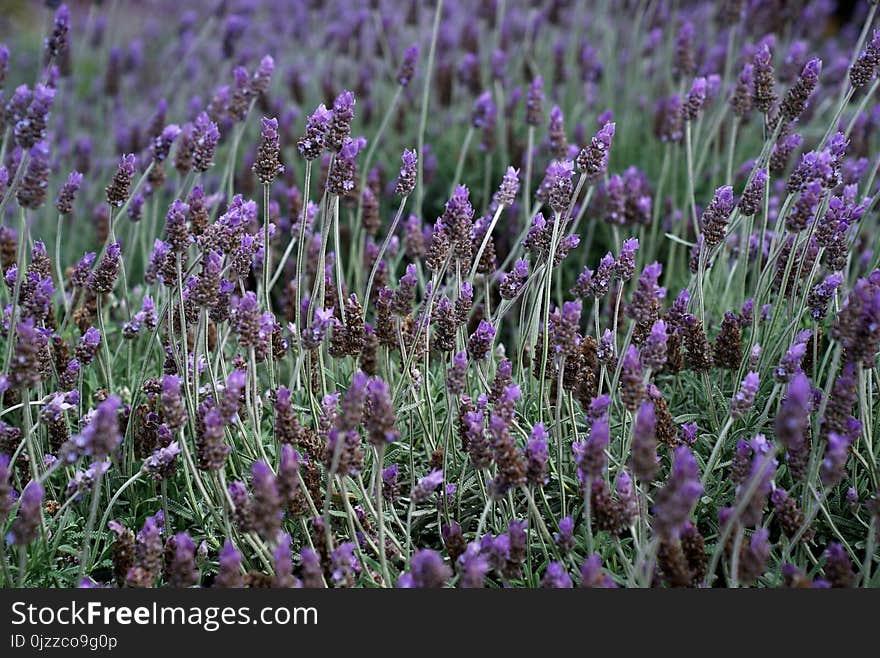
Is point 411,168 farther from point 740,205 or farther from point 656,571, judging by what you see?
point 656,571

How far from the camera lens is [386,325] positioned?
2434mm

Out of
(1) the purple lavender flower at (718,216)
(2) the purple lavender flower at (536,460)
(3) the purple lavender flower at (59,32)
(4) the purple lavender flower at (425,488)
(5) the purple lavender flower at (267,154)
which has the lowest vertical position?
(4) the purple lavender flower at (425,488)

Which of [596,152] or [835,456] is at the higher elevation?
[596,152]

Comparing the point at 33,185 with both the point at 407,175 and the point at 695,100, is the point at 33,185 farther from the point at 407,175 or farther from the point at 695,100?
the point at 695,100

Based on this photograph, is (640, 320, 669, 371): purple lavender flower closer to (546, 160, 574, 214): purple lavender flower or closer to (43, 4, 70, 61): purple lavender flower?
(546, 160, 574, 214): purple lavender flower

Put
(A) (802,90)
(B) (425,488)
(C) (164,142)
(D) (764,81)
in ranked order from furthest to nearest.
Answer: (C) (164,142) → (D) (764,81) → (A) (802,90) → (B) (425,488)

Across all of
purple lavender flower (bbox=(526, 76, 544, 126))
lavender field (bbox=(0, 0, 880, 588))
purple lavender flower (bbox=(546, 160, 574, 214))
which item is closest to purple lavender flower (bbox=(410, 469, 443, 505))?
lavender field (bbox=(0, 0, 880, 588))

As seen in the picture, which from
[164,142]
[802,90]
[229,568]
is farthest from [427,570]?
[164,142]

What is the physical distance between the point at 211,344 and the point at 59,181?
7.87 feet

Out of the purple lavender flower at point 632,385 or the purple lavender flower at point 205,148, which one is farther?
the purple lavender flower at point 205,148

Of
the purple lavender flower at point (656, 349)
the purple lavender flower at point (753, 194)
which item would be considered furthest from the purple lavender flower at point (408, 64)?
the purple lavender flower at point (656, 349)

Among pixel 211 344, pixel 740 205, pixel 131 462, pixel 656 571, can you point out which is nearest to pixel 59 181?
pixel 211 344

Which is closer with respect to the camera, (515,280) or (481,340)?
(481,340)

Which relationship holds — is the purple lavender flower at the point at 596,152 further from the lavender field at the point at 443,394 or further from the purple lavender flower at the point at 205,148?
the purple lavender flower at the point at 205,148
